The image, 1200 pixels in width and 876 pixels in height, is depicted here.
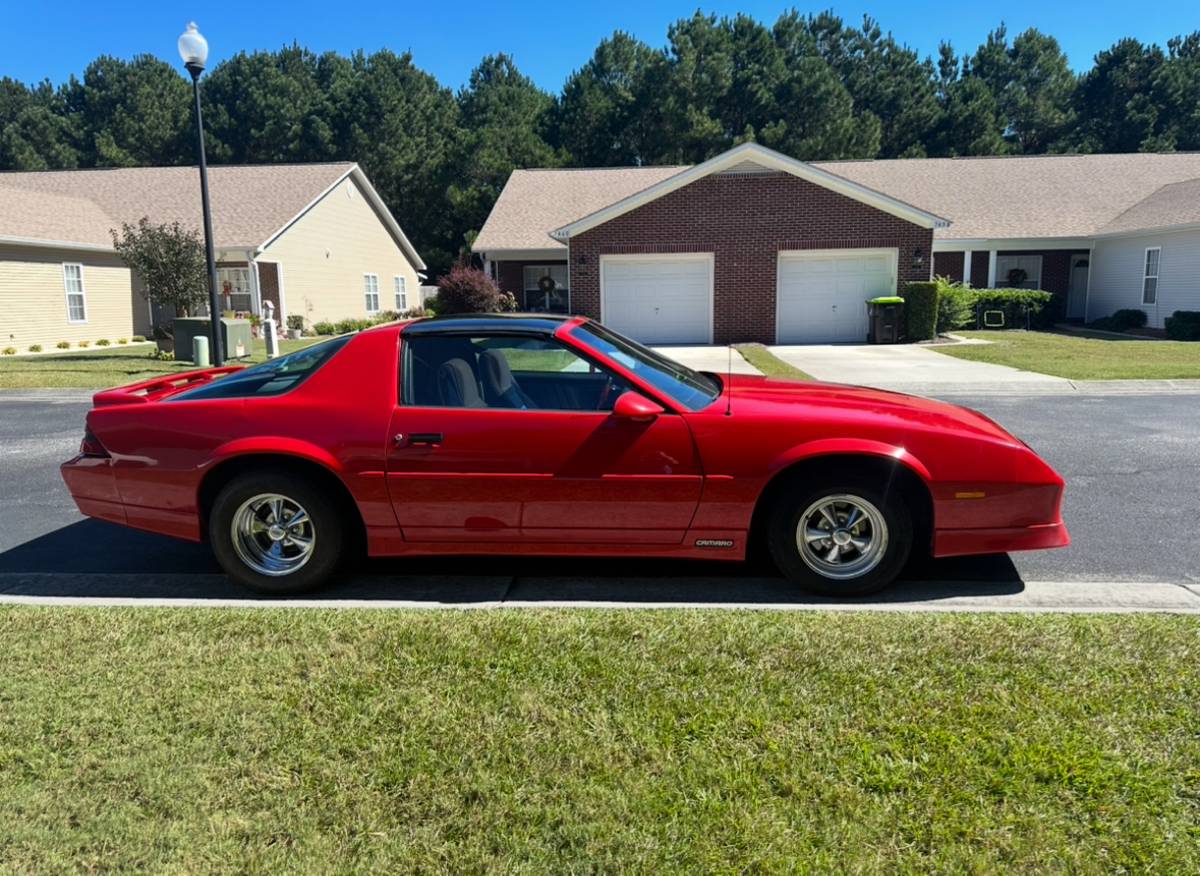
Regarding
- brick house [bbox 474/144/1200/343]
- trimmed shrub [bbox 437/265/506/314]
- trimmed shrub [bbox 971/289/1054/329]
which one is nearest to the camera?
brick house [bbox 474/144/1200/343]

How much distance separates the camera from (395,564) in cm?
517

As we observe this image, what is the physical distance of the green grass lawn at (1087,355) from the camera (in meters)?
14.2

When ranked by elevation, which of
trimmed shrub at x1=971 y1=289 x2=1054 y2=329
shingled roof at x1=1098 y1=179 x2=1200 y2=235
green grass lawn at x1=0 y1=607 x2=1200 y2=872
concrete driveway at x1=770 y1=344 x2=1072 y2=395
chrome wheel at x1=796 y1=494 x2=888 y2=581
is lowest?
green grass lawn at x1=0 y1=607 x2=1200 y2=872

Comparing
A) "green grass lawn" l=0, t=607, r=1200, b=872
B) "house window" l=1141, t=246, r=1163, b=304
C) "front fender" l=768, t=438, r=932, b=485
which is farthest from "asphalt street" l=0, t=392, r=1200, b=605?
"house window" l=1141, t=246, r=1163, b=304

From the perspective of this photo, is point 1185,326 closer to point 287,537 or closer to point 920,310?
point 920,310

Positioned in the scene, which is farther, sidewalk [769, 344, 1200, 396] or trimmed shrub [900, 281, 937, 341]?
trimmed shrub [900, 281, 937, 341]

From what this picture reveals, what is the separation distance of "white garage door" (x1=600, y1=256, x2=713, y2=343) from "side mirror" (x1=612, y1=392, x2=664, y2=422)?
18.5 meters

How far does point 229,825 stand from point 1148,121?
64.4 meters

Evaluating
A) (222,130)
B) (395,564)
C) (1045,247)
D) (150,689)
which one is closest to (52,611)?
(150,689)

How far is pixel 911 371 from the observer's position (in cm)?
1513

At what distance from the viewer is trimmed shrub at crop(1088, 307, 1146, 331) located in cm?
2430

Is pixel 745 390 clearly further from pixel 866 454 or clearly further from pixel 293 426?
pixel 293 426

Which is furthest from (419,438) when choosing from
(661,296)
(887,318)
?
(887,318)

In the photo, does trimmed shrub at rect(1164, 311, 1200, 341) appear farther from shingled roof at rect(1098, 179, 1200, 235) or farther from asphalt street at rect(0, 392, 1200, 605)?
asphalt street at rect(0, 392, 1200, 605)
